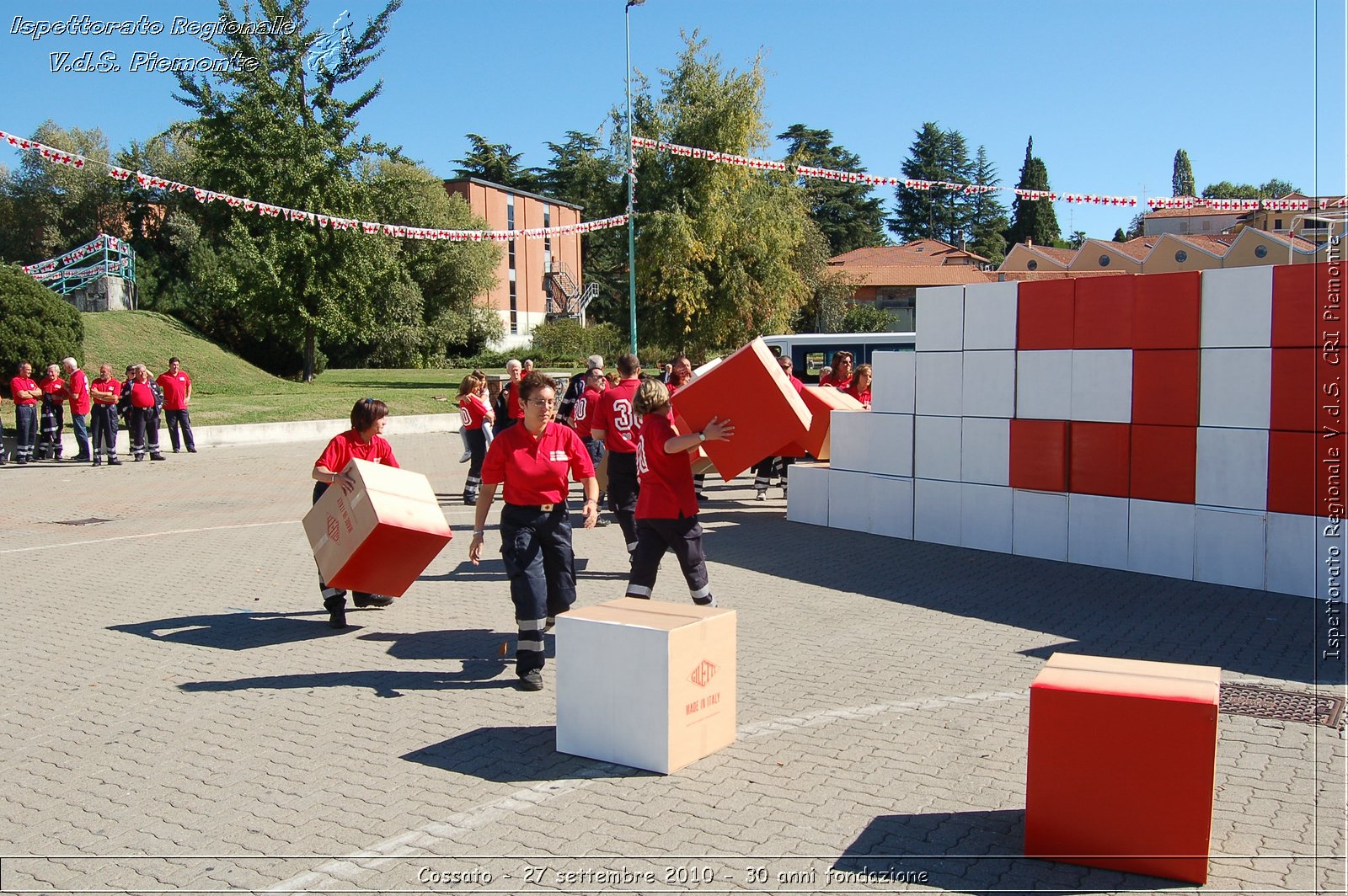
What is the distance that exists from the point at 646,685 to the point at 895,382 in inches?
304

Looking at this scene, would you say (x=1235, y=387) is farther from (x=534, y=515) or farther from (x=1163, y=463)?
(x=534, y=515)

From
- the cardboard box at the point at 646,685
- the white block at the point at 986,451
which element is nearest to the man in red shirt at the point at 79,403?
Result: the white block at the point at 986,451

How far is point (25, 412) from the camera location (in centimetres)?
1986

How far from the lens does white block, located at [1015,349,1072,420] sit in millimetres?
10484

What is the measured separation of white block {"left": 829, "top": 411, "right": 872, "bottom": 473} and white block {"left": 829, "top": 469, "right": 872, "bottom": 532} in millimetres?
111

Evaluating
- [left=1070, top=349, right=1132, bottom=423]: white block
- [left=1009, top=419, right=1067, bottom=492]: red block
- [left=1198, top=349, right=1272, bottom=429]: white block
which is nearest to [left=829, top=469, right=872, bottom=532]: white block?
[left=1009, top=419, right=1067, bottom=492]: red block

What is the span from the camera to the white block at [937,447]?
453 inches

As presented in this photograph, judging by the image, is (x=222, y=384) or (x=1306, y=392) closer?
(x=1306, y=392)

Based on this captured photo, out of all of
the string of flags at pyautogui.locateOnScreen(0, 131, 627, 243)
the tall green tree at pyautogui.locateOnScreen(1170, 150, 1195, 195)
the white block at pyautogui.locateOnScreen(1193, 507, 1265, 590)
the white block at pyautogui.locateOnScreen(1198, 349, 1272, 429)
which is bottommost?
the white block at pyautogui.locateOnScreen(1193, 507, 1265, 590)

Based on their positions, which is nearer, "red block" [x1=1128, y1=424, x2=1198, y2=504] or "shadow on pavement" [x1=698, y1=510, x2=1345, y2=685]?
"shadow on pavement" [x1=698, y1=510, x2=1345, y2=685]

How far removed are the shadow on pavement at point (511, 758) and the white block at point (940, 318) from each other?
23.9ft

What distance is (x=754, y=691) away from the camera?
6.54 metres

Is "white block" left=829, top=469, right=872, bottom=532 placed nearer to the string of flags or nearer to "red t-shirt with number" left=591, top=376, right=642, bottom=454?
"red t-shirt with number" left=591, top=376, right=642, bottom=454

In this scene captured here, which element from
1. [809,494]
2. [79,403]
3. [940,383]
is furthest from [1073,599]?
[79,403]
